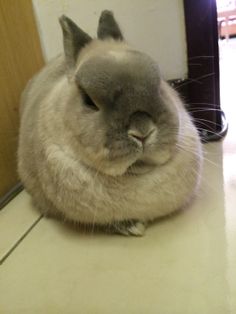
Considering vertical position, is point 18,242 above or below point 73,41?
below

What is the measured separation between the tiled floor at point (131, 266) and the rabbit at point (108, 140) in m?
0.07

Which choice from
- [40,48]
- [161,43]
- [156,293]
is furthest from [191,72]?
[156,293]

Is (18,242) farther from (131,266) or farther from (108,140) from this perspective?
(108,140)

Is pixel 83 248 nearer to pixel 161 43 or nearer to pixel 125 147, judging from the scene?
pixel 125 147

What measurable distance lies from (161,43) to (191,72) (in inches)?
6.7

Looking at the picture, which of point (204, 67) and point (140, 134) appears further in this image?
point (204, 67)

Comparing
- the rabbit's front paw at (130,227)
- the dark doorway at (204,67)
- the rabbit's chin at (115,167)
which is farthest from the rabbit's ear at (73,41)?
the dark doorway at (204,67)

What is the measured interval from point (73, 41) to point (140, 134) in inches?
14.4

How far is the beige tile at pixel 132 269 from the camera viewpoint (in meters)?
0.95

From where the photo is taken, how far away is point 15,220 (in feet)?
4.63

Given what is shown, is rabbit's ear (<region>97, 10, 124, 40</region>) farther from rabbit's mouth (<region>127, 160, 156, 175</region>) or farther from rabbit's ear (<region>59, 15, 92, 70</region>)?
rabbit's mouth (<region>127, 160, 156, 175</region>)

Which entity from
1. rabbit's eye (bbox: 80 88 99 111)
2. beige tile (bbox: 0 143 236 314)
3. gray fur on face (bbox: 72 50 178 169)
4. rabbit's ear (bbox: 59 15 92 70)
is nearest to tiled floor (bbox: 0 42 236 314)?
beige tile (bbox: 0 143 236 314)

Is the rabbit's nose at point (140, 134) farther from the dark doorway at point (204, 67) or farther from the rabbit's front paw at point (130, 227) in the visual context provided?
the dark doorway at point (204, 67)

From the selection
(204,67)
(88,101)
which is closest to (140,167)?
(88,101)
